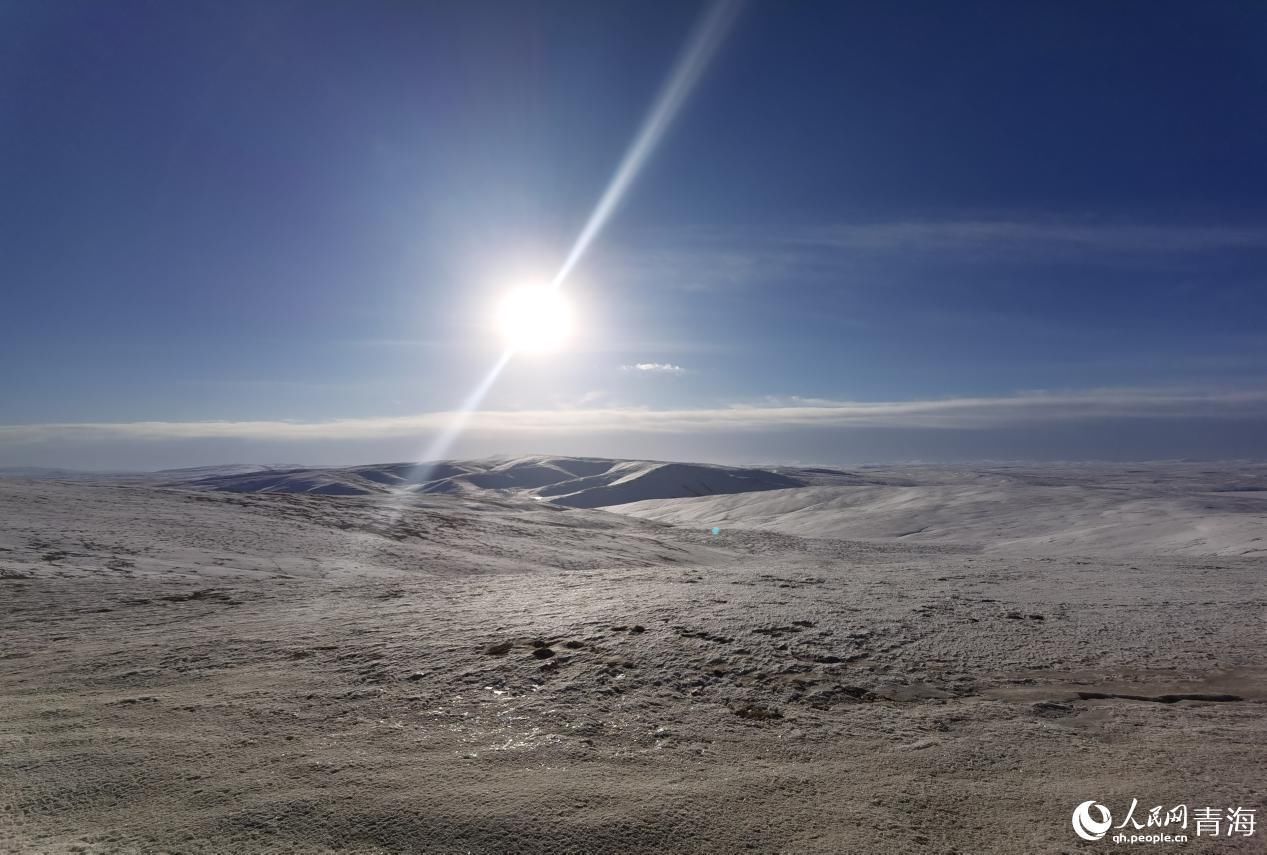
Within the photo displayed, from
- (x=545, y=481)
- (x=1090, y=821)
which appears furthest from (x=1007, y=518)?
(x=545, y=481)

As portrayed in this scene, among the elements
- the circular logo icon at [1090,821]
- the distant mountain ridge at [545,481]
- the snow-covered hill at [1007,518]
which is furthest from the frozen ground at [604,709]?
the distant mountain ridge at [545,481]

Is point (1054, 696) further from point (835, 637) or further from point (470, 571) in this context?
point (470, 571)

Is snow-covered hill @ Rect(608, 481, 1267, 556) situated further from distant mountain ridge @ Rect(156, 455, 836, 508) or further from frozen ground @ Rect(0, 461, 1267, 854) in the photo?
distant mountain ridge @ Rect(156, 455, 836, 508)

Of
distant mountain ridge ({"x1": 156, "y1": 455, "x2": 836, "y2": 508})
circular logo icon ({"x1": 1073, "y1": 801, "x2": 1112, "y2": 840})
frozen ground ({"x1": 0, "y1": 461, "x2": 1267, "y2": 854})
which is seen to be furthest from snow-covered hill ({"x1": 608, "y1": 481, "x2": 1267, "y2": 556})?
distant mountain ridge ({"x1": 156, "y1": 455, "x2": 836, "y2": 508})

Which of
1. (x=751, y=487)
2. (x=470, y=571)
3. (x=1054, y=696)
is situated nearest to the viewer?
(x=1054, y=696)

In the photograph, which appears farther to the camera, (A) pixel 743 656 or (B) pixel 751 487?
(B) pixel 751 487

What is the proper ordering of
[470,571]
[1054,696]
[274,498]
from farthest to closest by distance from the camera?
[274,498] → [470,571] → [1054,696]

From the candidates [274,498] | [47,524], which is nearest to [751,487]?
[274,498]
